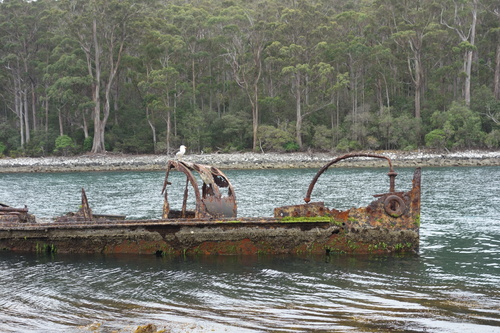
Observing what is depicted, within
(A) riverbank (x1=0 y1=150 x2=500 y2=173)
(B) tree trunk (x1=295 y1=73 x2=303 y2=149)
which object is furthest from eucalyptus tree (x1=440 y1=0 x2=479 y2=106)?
(B) tree trunk (x1=295 y1=73 x2=303 y2=149)

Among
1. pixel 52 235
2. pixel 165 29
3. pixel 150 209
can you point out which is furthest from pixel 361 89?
pixel 52 235

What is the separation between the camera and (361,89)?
59188 mm

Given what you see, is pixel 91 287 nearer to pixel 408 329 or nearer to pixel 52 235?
pixel 52 235

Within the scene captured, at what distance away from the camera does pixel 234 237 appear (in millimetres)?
12820

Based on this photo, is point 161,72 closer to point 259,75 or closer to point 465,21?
point 259,75

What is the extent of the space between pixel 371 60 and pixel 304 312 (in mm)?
53495

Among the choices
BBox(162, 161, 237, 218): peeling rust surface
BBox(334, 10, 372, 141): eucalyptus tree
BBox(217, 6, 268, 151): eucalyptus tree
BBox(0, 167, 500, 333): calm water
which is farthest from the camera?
BBox(217, 6, 268, 151): eucalyptus tree

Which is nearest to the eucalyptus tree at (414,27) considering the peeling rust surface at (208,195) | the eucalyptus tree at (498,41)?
the eucalyptus tree at (498,41)

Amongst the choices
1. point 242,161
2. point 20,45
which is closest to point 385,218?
point 242,161

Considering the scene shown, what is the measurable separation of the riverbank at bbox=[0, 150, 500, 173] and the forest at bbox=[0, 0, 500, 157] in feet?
7.46

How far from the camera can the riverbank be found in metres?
48.9

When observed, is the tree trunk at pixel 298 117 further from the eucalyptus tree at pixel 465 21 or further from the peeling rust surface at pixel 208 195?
the peeling rust surface at pixel 208 195

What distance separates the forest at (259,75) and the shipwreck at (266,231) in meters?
42.0

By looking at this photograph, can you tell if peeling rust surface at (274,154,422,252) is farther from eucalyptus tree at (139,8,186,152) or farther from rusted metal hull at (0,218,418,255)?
eucalyptus tree at (139,8,186,152)
